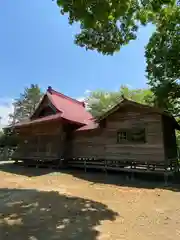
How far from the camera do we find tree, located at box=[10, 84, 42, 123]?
2209 inches

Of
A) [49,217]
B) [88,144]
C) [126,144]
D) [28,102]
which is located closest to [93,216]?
[49,217]

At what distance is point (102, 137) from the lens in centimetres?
1727

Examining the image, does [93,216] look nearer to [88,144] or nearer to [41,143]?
[88,144]

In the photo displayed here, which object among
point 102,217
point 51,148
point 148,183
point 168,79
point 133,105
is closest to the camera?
point 102,217

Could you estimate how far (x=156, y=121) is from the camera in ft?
47.0

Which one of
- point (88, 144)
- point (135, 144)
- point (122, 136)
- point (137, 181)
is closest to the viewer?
point (137, 181)

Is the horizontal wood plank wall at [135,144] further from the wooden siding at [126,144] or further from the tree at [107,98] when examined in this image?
the tree at [107,98]

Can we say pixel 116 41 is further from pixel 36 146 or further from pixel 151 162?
pixel 36 146

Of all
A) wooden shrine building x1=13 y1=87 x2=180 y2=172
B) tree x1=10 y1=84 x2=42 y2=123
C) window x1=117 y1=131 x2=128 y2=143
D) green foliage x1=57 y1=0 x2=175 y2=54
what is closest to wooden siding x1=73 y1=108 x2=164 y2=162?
wooden shrine building x1=13 y1=87 x2=180 y2=172

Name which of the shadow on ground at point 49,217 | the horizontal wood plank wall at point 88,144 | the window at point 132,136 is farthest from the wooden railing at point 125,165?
the shadow on ground at point 49,217

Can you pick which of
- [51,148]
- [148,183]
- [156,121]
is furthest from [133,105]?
[51,148]

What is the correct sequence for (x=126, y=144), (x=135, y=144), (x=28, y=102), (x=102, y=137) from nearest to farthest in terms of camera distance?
(x=135, y=144), (x=126, y=144), (x=102, y=137), (x=28, y=102)

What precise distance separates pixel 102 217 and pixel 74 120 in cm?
1333

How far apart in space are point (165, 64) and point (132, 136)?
7.05 meters
